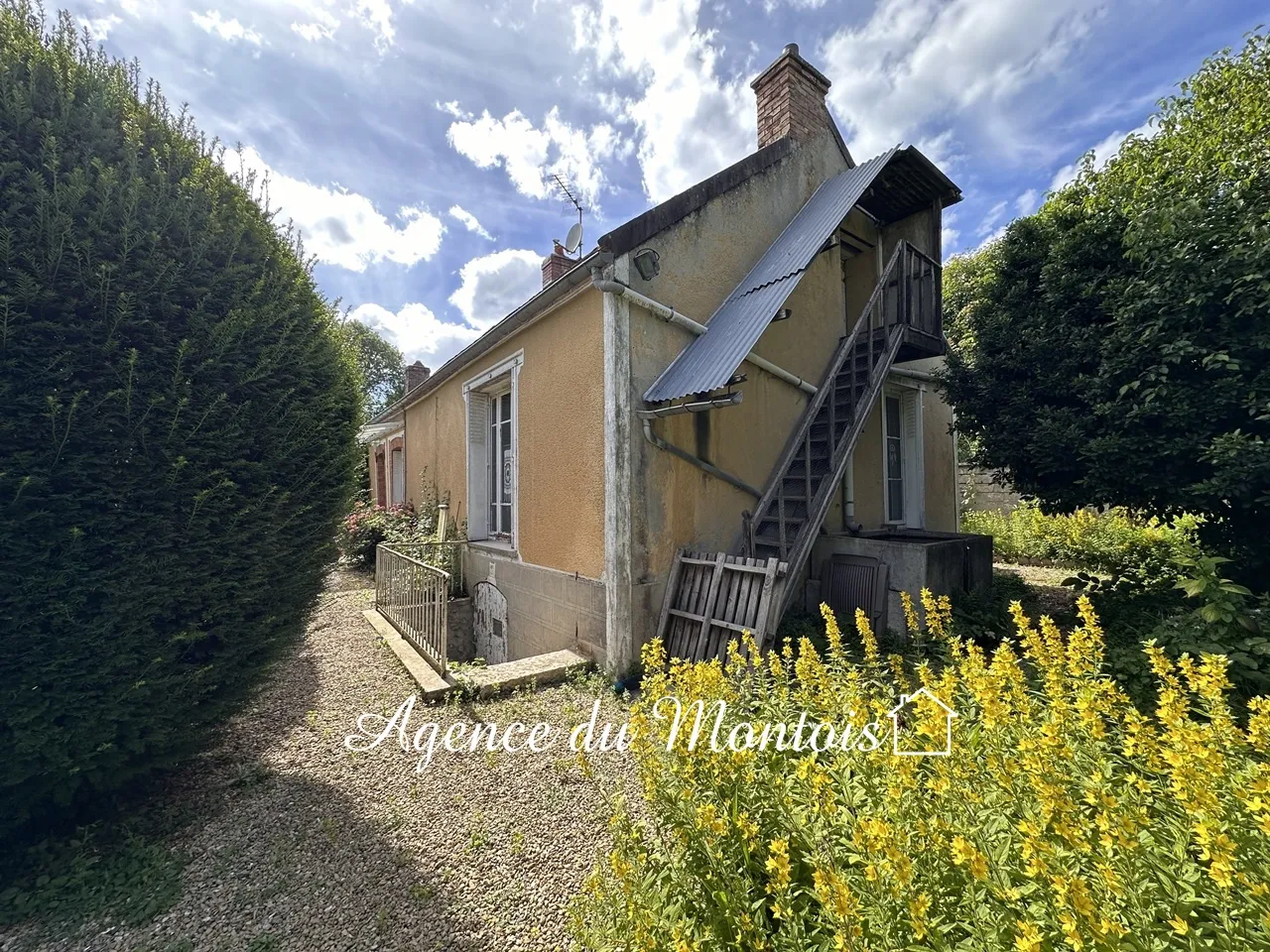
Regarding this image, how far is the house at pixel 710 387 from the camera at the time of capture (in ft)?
16.4

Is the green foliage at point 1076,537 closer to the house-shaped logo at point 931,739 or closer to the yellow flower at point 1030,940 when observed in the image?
the house-shaped logo at point 931,739

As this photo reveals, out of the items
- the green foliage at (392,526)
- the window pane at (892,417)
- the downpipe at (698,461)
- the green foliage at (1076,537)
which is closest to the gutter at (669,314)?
the downpipe at (698,461)

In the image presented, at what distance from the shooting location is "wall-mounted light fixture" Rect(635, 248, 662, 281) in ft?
16.8

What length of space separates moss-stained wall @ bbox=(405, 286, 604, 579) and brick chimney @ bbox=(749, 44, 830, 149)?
13.1ft

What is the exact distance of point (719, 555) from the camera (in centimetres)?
488

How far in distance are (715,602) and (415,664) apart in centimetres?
299

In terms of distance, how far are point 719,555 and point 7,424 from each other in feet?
14.8

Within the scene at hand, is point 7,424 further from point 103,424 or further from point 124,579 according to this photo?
point 124,579

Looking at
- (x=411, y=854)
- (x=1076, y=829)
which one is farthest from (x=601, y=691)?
(x=1076, y=829)

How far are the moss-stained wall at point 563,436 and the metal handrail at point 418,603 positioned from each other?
4.12ft

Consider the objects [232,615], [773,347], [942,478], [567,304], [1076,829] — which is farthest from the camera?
[942,478]

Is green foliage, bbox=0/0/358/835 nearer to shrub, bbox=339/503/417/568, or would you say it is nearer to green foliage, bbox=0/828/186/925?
green foliage, bbox=0/828/186/925

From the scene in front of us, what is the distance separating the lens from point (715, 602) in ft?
15.7

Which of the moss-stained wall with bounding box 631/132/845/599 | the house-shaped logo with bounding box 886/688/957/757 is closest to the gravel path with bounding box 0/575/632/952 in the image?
the house-shaped logo with bounding box 886/688/957/757
